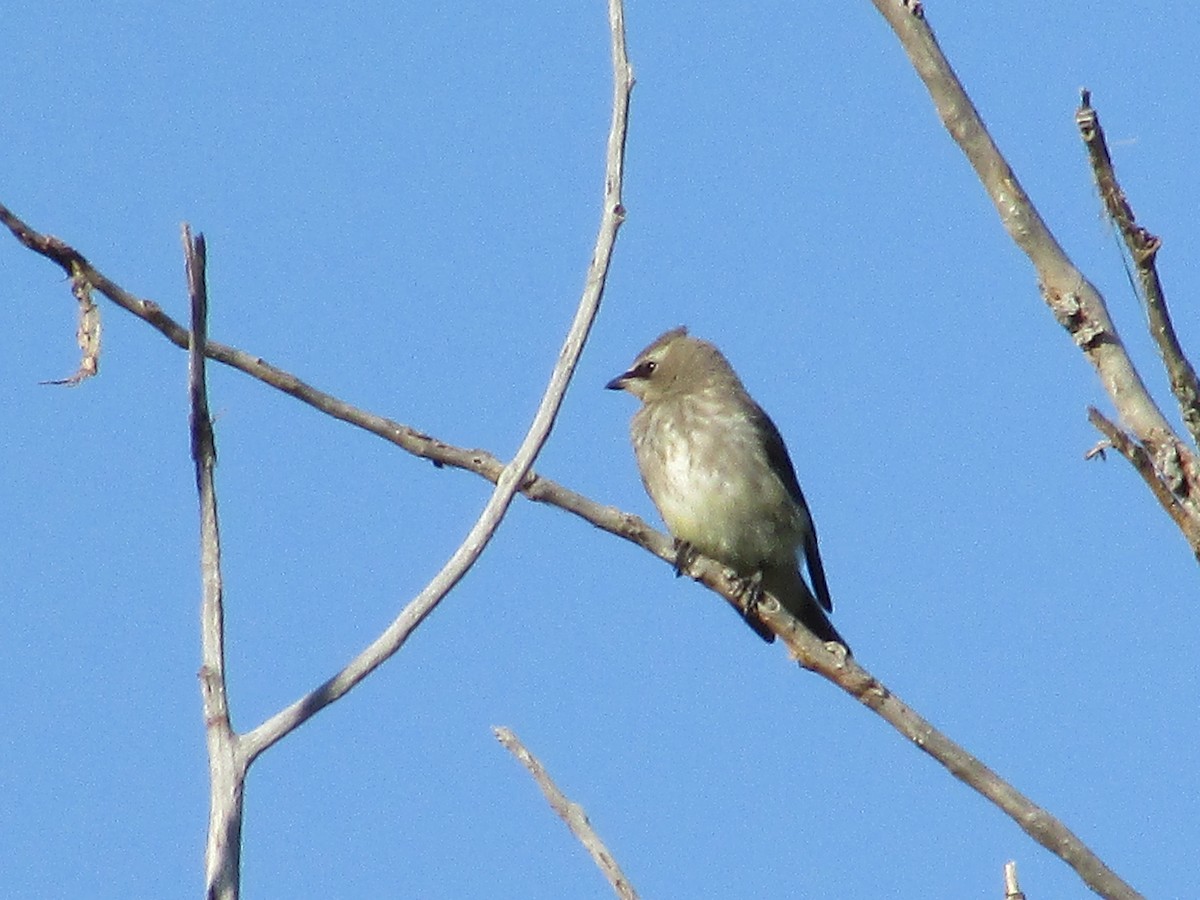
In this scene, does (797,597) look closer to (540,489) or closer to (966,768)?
(540,489)

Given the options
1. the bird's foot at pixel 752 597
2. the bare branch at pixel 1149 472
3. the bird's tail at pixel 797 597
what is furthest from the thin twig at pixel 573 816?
the bird's tail at pixel 797 597

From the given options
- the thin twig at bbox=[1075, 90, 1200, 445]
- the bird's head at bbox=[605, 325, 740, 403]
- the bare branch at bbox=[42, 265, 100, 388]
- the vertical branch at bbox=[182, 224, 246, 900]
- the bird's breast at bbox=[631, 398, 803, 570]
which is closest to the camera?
the vertical branch at bbox=[182, 224, 246, 900]

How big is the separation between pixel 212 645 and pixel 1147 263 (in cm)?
170

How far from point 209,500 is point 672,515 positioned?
6.22 m

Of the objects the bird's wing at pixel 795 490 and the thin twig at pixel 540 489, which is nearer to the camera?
the thin twig at pixel 540 489

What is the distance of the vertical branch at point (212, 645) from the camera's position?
282 cm

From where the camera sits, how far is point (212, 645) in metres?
3.11

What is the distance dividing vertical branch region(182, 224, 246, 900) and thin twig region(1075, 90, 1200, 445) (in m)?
1.53

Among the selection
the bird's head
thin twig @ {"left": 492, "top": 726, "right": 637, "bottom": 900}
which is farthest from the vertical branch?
the bird's head

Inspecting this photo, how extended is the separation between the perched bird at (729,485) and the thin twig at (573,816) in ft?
16.6

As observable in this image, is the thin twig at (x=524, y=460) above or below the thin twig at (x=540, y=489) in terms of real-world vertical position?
below

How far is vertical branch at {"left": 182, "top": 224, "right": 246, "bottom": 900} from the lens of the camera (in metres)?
2.82

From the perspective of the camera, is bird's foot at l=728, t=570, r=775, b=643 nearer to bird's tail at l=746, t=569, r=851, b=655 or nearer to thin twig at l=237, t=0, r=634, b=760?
bird's tail at l=746, t=569, r=851, b=655

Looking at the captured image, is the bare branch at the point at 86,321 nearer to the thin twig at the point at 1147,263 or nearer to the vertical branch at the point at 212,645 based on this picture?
the vertical branch at the point at 212,645
